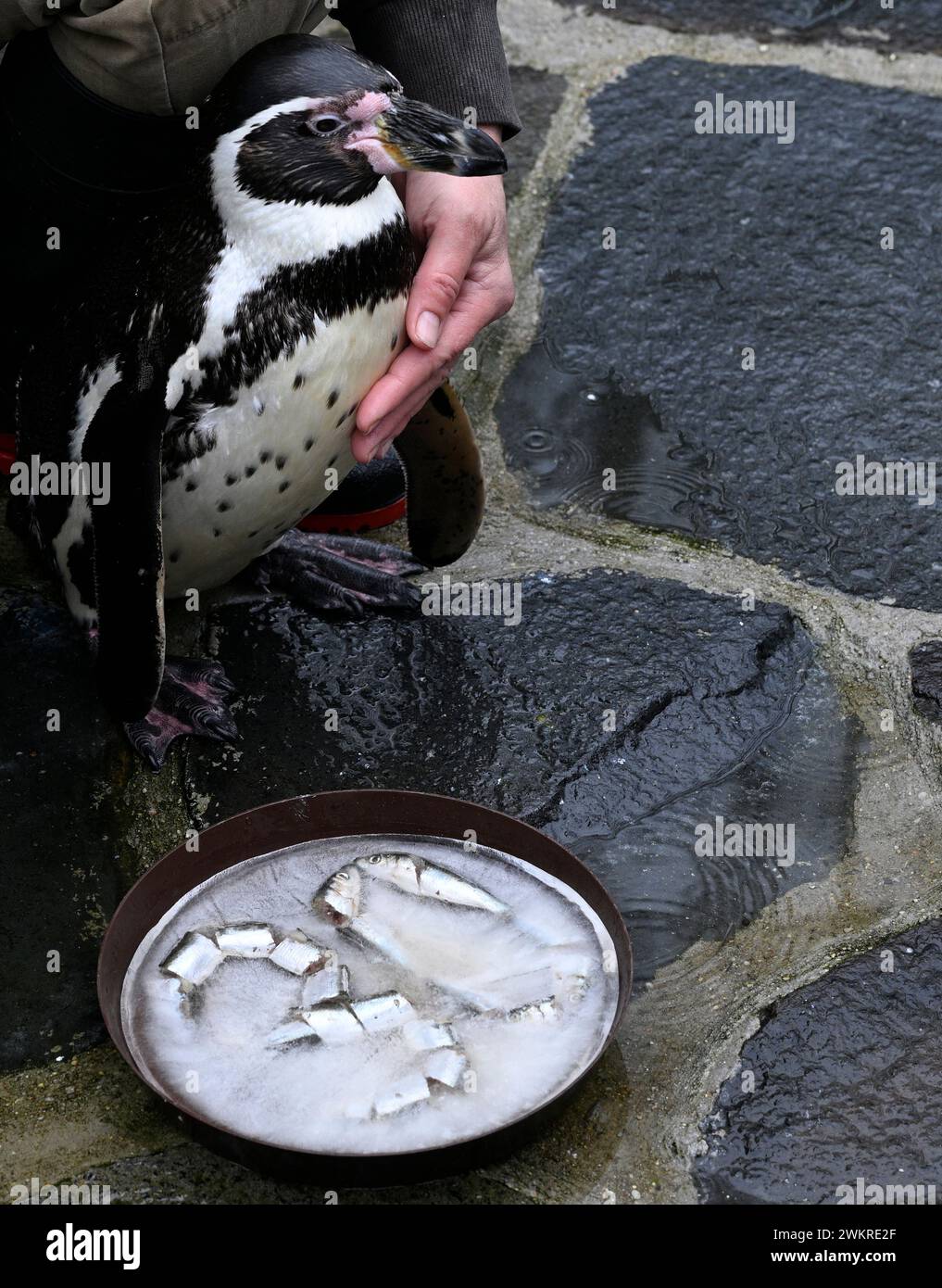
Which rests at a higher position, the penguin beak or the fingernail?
the penguin beak

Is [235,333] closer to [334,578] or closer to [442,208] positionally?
[442,208]

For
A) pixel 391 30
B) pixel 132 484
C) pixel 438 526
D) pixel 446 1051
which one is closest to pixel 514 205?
pixel 391 30

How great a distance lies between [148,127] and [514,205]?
27.7 inches

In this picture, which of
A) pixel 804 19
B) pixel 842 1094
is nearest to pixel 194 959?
pixel 842 1094

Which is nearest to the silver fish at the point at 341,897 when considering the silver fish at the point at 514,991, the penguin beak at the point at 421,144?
the silver fish at the point at 514,991

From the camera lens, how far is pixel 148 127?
4.85 ft

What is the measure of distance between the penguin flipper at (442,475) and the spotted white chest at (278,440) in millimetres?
97

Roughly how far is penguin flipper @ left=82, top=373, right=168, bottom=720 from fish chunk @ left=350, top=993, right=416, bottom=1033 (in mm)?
349

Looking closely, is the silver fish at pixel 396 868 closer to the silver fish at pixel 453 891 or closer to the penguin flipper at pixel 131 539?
the silver fish at pixel 453 891

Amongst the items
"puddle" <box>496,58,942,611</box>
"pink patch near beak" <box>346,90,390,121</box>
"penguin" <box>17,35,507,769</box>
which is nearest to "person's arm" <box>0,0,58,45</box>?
"penguin" <box>17,35,507,769</box>

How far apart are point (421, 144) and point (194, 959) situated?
673 mm

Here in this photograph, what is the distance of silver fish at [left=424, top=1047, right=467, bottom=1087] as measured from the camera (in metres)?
1.09

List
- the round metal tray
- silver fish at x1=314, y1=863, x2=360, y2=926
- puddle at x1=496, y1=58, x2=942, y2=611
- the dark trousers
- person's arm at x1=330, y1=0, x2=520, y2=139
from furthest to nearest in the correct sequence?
puddle at x1=496, y1=58, x2=942, y2=611, person's arm at x1=330, y1=0, x2=520, y2=139, the dark trousers, silver fish at x1=314, y1=863, x2=360, y2=926, the round metal tray

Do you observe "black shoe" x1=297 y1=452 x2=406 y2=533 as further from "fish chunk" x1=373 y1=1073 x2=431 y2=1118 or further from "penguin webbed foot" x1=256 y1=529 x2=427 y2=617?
"fish chunk" x1=373 y1=1073 x2=431 y2=1118
